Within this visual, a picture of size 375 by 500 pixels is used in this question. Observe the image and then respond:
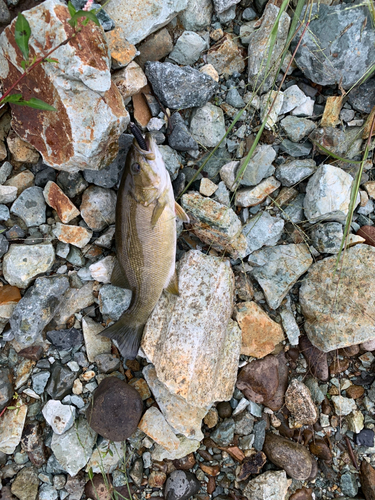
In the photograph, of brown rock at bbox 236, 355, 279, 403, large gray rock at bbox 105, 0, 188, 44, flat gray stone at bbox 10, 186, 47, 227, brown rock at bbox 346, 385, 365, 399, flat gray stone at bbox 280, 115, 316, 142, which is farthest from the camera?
brown rock at bbox 346, 385, 365, 399

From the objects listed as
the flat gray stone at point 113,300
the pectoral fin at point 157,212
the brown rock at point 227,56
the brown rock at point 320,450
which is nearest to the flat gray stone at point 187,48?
the brown rock at point 227,56

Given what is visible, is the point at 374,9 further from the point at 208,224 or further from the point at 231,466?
Answer: the point at 231,466

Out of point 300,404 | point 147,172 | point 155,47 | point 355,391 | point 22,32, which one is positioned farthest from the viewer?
point 355,391

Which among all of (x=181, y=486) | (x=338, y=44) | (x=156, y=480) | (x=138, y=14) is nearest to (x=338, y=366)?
(x=181, y=486)

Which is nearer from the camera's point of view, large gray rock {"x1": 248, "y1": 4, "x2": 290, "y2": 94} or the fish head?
the fish head

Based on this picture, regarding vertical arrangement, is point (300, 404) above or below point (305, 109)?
below

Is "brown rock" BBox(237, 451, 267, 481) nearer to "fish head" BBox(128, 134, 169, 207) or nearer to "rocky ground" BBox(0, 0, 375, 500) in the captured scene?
"rocky ground" BBox(0, 0, 375, 500)

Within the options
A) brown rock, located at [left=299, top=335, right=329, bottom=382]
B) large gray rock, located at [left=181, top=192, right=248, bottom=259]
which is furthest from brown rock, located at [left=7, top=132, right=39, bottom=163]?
brown rock, located at [left=299, top=335, right=329, bottom=382]

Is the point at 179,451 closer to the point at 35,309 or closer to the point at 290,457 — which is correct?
the point at 290,457

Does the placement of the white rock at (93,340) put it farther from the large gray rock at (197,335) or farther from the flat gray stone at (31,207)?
the flat gray stone at (31,207)
